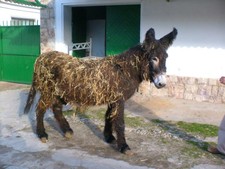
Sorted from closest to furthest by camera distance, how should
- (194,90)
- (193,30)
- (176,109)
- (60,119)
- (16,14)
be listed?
(60,119) < (176,109) < (193,30) < (194,90) < (16,14)

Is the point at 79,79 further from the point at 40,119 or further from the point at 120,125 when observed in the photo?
the point at 40,119

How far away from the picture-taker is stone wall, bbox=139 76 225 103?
7.77 m

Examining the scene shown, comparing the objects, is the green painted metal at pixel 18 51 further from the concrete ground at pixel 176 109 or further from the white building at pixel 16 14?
the concrete ground at pixel 176 109

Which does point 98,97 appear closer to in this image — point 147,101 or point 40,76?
point 40,76

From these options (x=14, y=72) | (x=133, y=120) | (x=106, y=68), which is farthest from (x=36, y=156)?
(x=14, y=72)

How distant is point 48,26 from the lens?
9.86 metres

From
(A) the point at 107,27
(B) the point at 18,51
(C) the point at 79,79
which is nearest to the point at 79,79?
(C) the point at 79,79

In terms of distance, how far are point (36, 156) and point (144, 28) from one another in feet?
17.1

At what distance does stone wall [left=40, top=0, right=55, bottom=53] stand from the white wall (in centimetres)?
191

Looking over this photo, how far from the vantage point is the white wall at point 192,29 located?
7648mm

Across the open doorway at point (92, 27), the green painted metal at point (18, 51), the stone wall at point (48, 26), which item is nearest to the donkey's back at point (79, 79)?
the stone wall at point (48, 26)

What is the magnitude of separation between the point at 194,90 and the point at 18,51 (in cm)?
626

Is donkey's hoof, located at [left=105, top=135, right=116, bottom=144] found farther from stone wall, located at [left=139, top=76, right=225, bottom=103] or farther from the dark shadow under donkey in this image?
stone wall, located at [left=139, top=76, right=225, bottom=103]

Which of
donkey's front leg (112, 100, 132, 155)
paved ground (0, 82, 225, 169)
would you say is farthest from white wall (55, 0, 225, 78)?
donkey's front leg (112, 100, 132, 155)
